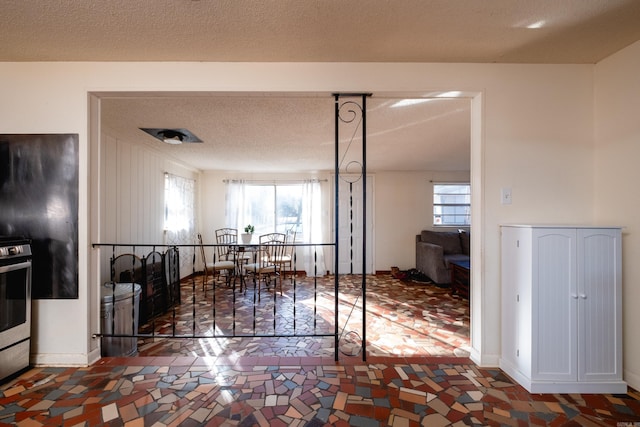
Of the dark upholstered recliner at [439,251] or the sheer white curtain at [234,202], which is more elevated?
the sheer white curtain at [234,202]

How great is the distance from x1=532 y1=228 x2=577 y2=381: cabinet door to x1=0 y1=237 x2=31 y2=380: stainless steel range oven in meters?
3.45

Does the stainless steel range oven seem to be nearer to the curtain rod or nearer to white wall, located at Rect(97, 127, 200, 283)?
white wall, located at Rect(97, 127, 200, 283)

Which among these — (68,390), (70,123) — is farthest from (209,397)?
(70,123)

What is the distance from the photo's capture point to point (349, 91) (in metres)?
2.03

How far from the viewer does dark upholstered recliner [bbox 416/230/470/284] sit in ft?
15.4

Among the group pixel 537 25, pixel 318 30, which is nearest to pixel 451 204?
pixel 537 25

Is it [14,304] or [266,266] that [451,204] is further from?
[14,304]

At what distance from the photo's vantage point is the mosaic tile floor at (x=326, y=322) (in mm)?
2434

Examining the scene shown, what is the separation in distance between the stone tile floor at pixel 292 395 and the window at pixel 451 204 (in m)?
4.27

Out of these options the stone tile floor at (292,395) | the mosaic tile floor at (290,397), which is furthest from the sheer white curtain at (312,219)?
the mosaic tile floor at (290,397)

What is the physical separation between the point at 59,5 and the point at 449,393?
3185 millimetres

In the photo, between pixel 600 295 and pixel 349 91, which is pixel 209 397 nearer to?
pixel 349 91

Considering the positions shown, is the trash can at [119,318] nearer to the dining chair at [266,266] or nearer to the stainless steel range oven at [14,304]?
the stainless steel range oven at [14,304]

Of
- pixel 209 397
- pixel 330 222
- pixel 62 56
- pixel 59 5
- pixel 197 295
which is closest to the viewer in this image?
pixel 59 5
